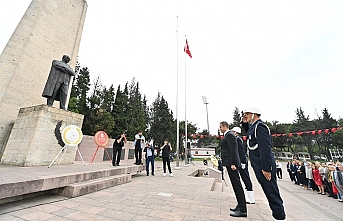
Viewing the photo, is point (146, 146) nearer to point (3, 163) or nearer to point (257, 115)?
point (3, 163)

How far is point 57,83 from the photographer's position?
651 centimetres

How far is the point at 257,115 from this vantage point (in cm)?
321

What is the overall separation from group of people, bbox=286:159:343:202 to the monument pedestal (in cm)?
1164

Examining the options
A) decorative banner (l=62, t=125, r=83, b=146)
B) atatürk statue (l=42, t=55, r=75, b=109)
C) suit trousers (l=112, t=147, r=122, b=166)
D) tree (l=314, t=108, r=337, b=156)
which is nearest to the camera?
decorative banner (l=62, t=125, r=83, b=146)

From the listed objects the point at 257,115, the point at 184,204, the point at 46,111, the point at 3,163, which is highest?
the point at 46,111

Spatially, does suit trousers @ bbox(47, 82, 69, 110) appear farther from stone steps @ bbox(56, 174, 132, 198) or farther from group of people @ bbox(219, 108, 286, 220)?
group of people @ bbox(219, 108, 286, 220)

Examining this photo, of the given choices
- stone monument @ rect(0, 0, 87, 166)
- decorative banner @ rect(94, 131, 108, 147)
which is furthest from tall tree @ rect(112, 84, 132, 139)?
decorative banner @ rect(94, 131, 108, 147)

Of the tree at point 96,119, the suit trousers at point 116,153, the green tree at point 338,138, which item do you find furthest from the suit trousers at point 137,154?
the green tree at point 338,138

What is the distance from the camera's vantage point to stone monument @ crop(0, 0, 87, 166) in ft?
19.5

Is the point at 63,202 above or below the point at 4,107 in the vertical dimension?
below

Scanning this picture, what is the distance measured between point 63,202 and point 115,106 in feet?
96.5

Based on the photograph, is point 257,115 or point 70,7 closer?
point 257,115

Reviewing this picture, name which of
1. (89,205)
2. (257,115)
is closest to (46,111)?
(89,205)

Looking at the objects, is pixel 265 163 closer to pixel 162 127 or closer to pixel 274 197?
pixel 274 197
